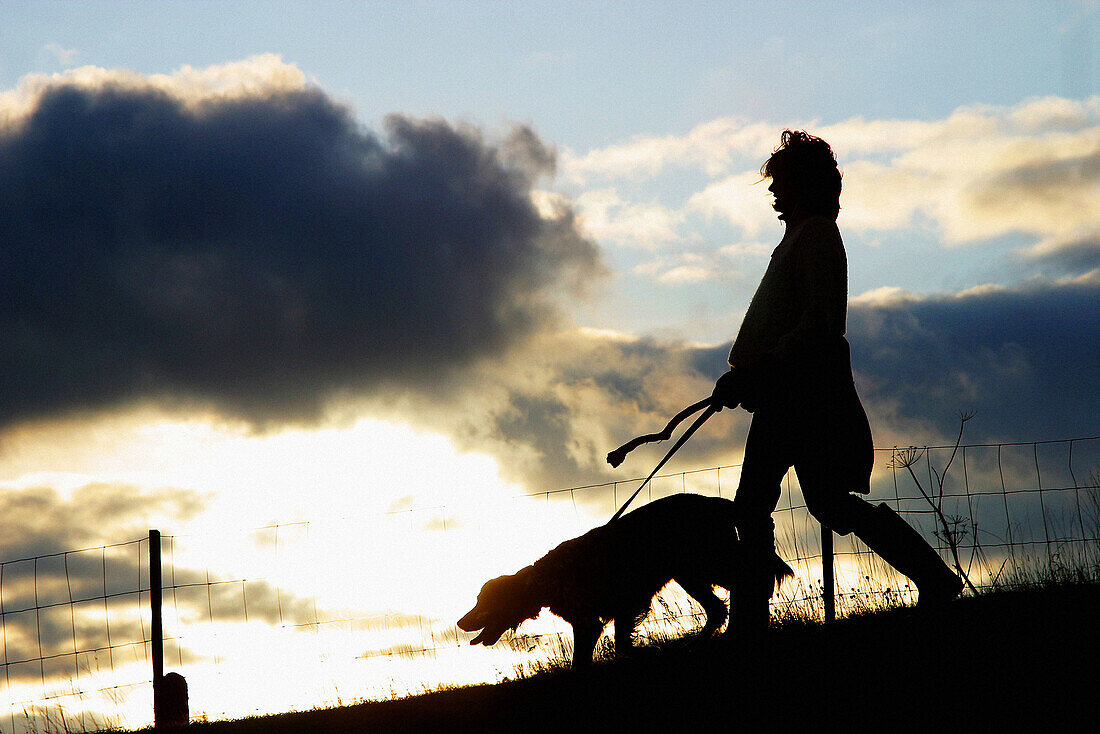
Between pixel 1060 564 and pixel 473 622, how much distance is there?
370 centimetres

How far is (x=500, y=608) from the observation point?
21.2ft

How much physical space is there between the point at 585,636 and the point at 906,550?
287 centimetres

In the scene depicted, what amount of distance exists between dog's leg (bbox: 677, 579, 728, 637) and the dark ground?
153 cm

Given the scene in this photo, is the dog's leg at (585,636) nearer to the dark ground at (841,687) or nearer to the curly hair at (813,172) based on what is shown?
the dark ground at (841,687)

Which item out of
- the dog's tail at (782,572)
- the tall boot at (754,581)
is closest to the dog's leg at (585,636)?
the dog's tail at (782,572)

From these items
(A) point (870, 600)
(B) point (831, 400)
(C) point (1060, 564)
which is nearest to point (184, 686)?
(A) point (870, 600)

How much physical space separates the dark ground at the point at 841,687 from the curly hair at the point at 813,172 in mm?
1689

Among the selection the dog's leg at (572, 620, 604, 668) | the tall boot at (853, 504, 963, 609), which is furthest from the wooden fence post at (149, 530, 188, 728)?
the tall boot at (853, 504, 963, 609)

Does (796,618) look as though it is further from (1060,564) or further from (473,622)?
(473,622)

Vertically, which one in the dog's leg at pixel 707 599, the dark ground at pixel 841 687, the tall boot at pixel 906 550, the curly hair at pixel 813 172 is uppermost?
the curly hair at pixel 813 172

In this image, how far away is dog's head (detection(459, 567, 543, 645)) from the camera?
638cm

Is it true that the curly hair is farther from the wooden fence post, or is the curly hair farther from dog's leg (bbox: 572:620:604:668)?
the wooden fence post

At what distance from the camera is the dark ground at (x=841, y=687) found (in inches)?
121

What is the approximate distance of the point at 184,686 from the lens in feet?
20.5
